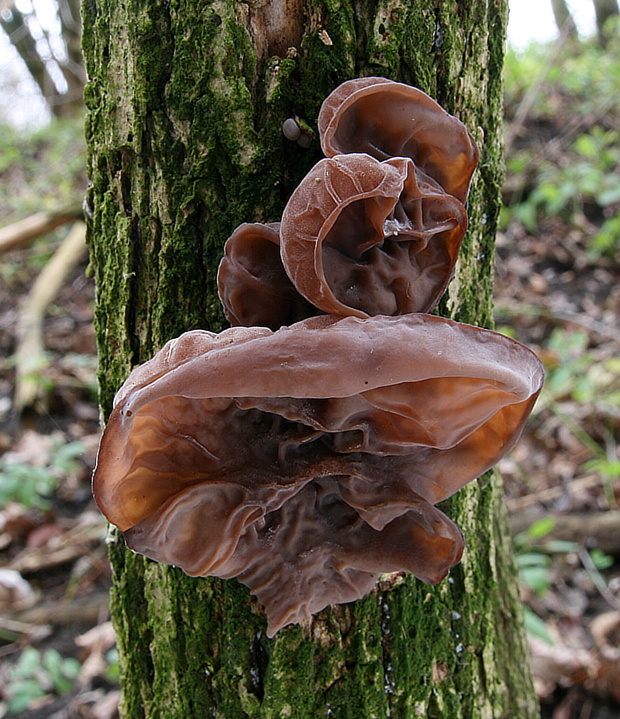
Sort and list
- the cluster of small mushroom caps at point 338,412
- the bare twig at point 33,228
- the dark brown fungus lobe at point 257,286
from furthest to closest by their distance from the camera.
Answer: the bare twig at point 33,228
the dark brown fungus lobe at point 257,286
the cluster of small mushroom caps at point 338,412

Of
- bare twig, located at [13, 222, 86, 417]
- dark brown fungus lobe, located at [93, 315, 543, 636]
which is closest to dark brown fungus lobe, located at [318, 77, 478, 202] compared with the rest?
dark brown fungus lobe, located at [93, 315, 543, 636]

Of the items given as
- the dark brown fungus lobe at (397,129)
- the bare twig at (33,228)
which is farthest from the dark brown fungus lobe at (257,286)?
the bare twig at (33,228)

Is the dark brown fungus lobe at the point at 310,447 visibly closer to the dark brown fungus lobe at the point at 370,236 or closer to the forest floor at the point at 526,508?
the dark brown fungus lobe at the point at 370,236

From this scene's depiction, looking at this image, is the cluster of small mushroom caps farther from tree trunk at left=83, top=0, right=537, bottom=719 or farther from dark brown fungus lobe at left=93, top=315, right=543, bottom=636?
tree trunk at left=83, top=0, right=537, bottom=719

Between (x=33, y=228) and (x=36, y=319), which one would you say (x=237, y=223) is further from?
(x=33, y=228)

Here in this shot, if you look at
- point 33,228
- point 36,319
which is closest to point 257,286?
point 36,319

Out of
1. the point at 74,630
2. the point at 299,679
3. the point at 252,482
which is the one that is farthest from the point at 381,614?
the point at 74,630
